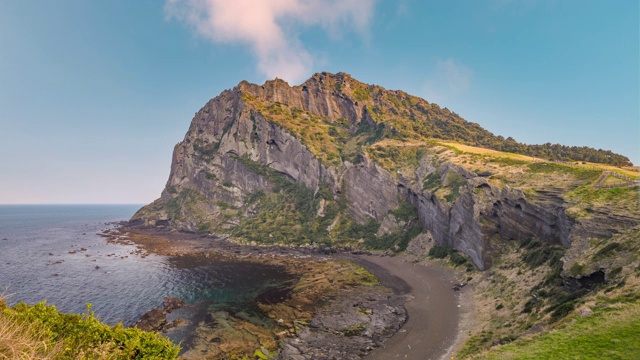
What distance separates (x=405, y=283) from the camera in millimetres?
57562

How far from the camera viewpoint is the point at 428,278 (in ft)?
192

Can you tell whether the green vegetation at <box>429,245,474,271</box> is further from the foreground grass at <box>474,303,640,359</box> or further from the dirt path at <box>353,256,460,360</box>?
the foreground grass at <box>474,303,640,359</box>

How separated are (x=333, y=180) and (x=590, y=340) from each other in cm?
9920

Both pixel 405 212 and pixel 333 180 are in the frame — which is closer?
pixel 405 212

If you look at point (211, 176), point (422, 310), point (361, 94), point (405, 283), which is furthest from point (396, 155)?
point (211, 176)

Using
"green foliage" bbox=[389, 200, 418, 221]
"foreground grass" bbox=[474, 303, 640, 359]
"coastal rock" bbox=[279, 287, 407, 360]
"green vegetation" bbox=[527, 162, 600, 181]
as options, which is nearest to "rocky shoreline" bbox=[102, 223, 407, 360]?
"coastal rock" bbox=[279, 287, 407, 360]

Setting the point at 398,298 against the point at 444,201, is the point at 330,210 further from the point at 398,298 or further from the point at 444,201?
the point at 398,298

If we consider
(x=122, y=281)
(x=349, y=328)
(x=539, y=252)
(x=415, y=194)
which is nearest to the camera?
(x=349, y=328)

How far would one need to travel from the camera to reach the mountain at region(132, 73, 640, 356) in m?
34.3

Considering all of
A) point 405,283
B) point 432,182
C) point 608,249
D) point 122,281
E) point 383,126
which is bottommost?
point 122,281

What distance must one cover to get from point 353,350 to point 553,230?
35913 mm

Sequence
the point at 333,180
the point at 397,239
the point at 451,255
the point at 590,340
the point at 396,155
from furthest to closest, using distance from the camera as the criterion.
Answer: the point at 333,180, the point at 396,155, the point at 397,239, the point at 451,255, the point at 590,340

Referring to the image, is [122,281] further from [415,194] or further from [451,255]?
[415,194]

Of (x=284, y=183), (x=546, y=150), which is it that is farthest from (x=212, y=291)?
(x=546, y=150)
